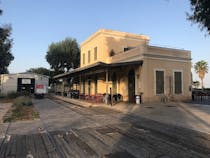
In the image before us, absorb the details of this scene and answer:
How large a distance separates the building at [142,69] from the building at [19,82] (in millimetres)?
19673

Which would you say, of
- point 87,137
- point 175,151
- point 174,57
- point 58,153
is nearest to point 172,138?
point 175,151

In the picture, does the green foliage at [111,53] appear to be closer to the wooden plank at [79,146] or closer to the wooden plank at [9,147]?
the wooden plank at [79,146]

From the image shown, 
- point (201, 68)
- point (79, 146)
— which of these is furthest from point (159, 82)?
point (201, 68)

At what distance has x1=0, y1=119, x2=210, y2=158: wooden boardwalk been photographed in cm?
455

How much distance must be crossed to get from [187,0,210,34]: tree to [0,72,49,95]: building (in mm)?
34104

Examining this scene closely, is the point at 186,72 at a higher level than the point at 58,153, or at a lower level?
higher

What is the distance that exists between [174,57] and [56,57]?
30190 millimetres

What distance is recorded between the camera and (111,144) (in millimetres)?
5316

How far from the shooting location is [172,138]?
589cm

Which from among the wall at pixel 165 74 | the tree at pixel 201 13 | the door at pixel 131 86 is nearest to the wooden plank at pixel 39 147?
the tree at pixel 201 13

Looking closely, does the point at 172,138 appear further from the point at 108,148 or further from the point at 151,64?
the point at 151,64

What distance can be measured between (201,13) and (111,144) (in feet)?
23.3

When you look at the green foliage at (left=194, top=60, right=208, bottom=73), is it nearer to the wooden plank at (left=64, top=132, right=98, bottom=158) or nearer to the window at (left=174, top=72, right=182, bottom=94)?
the window at (left=174, top=72, right=182, bottom=94)

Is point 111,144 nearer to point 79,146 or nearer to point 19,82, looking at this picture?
point 79,146
